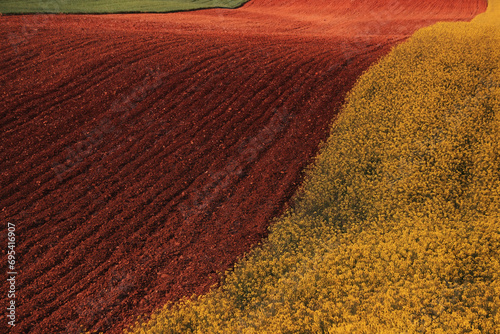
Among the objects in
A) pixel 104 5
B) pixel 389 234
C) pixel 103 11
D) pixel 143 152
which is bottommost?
pixel 389 234

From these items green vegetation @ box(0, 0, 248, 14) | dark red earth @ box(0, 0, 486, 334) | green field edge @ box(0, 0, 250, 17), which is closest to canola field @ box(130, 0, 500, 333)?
dark red earth @ box(0, 0, 486, 334)

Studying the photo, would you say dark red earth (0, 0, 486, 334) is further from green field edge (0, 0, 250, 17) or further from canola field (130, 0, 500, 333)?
green field edge (0, 0, 250, 17)

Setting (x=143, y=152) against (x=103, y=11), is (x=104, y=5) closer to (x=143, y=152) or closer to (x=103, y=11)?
(x=103, y=11)

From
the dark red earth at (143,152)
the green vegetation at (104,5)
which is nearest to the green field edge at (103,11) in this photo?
the green vegetation at (104,5)

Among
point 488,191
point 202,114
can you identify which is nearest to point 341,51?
point 202,114

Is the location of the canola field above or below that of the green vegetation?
below

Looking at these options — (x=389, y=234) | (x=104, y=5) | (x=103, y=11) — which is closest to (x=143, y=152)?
(x=389, y=234)

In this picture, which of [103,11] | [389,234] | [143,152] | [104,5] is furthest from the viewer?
[104,5]
